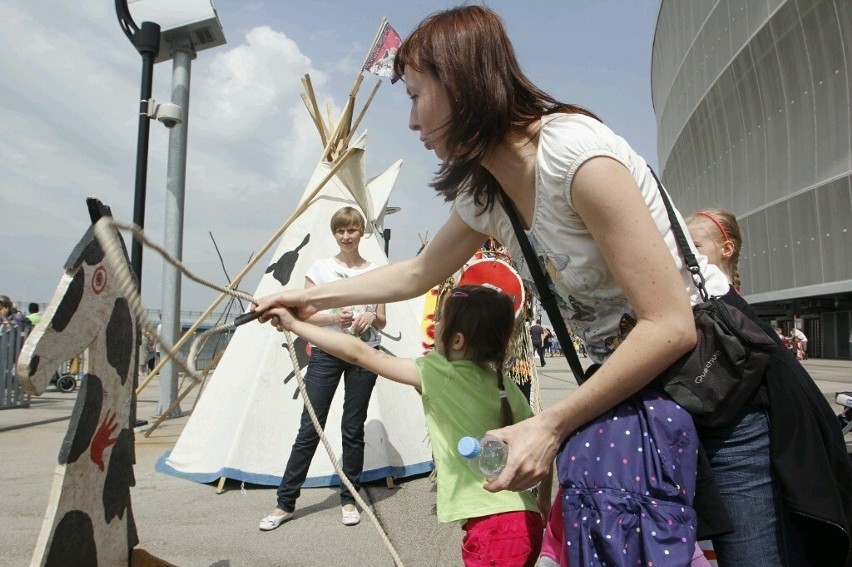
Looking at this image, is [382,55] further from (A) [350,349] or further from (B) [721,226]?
(A) [350,349]

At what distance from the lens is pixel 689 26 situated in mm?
26875

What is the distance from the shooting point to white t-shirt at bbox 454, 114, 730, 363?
1.13 metres

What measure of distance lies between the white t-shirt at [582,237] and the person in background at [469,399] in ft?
3.11

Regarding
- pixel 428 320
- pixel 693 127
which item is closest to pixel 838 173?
pixel 693 127

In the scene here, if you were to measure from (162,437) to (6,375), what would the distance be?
435 cm

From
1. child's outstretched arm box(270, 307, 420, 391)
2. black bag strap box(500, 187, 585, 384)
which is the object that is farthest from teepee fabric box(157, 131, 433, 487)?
black bag strap box(500, 187, 585, 384)

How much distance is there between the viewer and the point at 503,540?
2.09 m

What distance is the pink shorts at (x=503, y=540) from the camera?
2.07 meters

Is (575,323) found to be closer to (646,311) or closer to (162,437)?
(646,311)

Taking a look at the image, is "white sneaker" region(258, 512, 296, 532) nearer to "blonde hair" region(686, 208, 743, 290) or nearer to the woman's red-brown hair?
"blonde hair" region(686, 208, 743, 290)

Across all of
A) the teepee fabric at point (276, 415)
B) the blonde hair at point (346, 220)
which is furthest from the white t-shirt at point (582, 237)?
the teepee fabric at point (276, 415)

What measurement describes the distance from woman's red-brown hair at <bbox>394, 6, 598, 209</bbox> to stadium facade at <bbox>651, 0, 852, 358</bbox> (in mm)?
19806

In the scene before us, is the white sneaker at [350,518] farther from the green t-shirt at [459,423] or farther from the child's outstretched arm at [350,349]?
the child's outstretched arm at [350,349]

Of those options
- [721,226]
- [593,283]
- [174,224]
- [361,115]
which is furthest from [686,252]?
[174,224]
